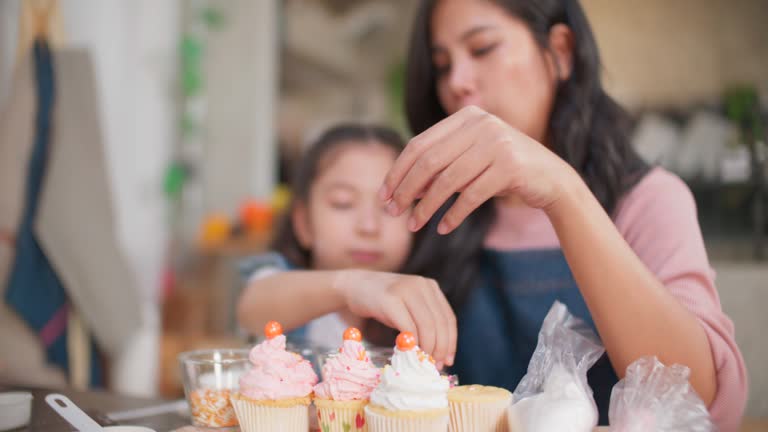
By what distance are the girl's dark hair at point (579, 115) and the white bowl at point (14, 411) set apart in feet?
1.89

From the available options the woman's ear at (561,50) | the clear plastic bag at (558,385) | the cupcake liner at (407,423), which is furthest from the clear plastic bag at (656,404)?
the woman's ear at (561,50)

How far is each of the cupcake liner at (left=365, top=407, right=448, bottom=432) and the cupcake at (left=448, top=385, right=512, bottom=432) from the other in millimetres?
24

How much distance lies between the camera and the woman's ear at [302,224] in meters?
1.36

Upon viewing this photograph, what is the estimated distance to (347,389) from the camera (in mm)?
654

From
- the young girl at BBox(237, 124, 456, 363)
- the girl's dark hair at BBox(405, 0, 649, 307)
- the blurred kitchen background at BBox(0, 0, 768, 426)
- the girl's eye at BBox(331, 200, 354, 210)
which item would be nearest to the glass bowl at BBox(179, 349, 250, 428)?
the young girl at BBox(237, 124, 456, 363)

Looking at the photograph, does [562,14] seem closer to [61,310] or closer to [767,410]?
[767,410]

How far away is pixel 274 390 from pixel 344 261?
543mm

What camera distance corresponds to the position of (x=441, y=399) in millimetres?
621

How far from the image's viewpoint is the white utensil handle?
70 cm

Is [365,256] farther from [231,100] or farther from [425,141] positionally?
[231,100]

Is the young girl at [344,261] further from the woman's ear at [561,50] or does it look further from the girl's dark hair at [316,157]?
the woman's ear at [561,50]

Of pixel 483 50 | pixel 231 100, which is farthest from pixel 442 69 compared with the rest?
pixel 231 100

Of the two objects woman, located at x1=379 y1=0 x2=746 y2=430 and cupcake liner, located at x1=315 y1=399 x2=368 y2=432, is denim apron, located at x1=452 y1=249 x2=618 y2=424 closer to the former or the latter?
woman, located at x1=379 y1=0 x2=746 y2=430

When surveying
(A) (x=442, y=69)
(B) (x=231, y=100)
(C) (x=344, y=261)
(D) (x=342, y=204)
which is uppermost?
(B) (x=231, y=100)
